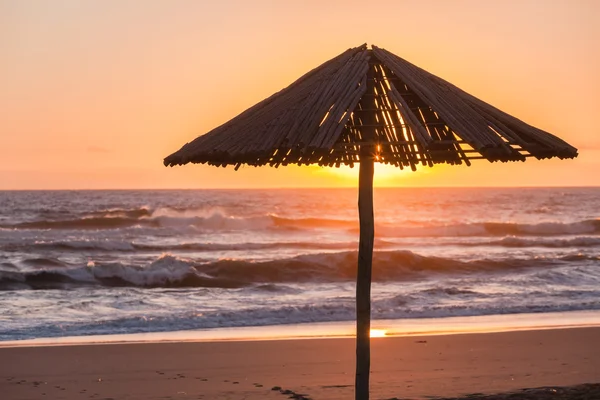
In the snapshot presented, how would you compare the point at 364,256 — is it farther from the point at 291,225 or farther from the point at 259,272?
the point at 291,225

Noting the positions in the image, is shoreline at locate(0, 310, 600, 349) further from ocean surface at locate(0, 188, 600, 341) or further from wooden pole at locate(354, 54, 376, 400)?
wooden pole at locate(354, 54, 376, 400)

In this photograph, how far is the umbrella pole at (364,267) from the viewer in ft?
20.1

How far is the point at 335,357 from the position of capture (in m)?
10.8

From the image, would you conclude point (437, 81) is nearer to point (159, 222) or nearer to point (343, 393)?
point (343, 393)

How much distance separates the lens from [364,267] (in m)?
6.20

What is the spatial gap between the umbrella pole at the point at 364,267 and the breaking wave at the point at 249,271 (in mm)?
15470

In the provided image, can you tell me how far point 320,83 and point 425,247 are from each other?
28691 millimetres

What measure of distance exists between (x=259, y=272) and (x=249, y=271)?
11.7 inches

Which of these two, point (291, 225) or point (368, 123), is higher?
point (368, 123)

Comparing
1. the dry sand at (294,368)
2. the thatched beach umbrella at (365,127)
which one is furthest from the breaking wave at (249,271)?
the thatched beach umbrella at (365,127)

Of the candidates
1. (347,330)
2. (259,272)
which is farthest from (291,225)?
(347,330)

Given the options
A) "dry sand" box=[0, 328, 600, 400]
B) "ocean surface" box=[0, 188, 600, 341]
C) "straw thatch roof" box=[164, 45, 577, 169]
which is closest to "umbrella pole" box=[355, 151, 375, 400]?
"straw thatch roof" box=[164, 45, 577, 169]

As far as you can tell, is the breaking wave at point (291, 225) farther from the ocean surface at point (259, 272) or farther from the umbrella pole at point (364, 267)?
the umbrella pole at point (364, 267)

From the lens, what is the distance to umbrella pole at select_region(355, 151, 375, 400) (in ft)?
20.1
